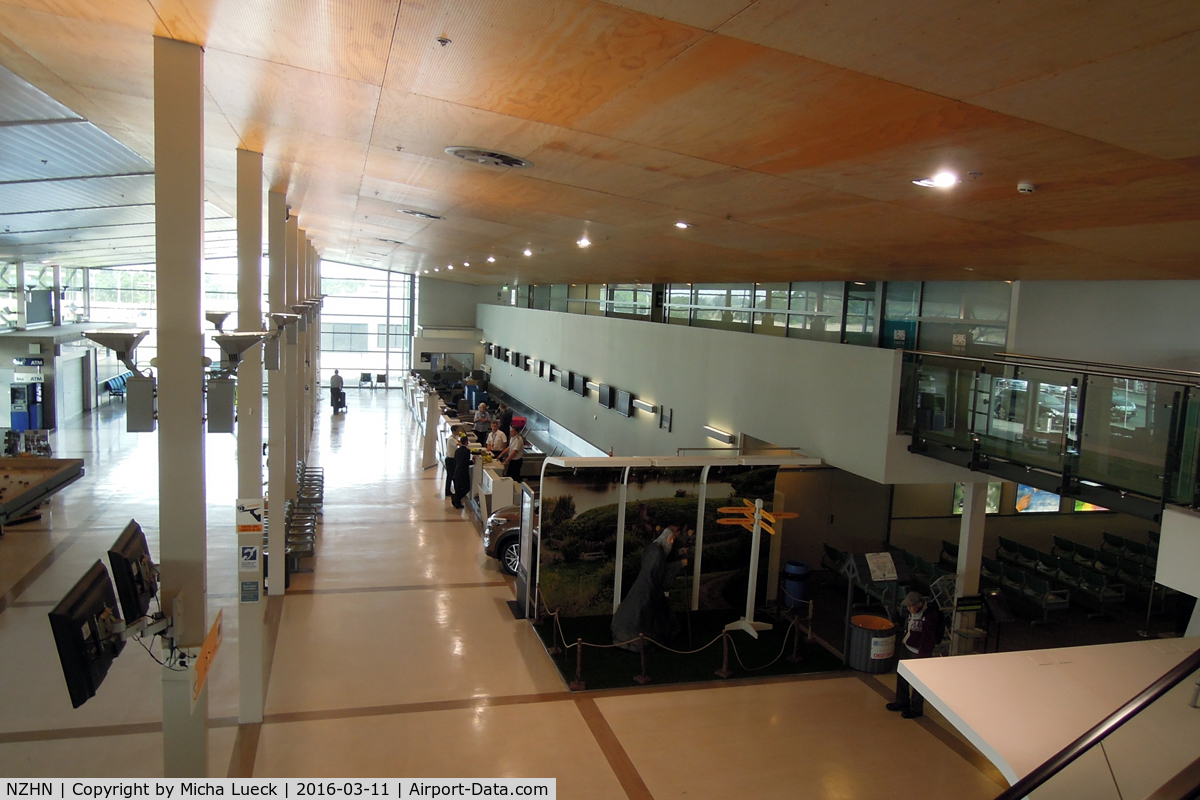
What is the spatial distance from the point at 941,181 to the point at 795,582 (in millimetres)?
6002

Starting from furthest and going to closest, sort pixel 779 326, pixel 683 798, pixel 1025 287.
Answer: pixel 779 326 < pixel 1025 287 < pixel 683 798

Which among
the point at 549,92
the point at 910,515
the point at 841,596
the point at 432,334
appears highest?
the point at 549,92

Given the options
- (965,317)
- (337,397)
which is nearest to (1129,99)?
(965,317)

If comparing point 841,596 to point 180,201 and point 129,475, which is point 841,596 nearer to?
point 180,201

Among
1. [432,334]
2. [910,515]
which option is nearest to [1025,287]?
[910,515]

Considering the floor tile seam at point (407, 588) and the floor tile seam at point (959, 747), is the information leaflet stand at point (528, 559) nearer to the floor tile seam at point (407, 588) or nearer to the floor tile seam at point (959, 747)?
the floor tile seam at point (407, 588)

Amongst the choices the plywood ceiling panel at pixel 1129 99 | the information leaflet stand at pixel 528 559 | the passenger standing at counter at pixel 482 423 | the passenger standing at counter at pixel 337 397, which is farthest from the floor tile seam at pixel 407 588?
the passenger standing at counter at pixel 337 397

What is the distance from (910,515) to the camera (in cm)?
1231

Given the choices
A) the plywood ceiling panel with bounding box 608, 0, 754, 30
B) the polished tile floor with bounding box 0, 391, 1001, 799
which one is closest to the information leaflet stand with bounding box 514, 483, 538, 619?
the polished tile floor with bounding box 0, 391, 1001, 799

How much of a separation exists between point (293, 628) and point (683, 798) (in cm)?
497

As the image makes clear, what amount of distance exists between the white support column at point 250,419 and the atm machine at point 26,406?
1717 centimetres

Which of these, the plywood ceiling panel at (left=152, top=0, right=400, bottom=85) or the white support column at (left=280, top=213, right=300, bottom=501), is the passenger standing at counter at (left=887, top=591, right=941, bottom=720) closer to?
the plywood ceiling panel at (left=152, top=0, right=400, bottom=85)

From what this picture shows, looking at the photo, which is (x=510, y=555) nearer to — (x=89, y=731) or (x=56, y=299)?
(x=89, y=731)

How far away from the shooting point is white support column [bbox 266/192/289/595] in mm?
8711
